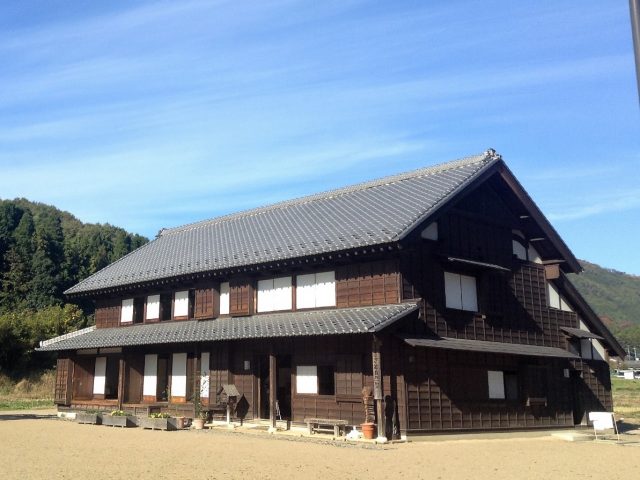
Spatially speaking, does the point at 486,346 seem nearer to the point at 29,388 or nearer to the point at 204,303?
the point at 204,303

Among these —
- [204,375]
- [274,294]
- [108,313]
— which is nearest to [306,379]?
[274,294]

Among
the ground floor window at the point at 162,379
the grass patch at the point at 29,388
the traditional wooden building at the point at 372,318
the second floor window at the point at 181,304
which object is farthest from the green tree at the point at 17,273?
the second floor window at the point at 181,304

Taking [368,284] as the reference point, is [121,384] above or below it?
below

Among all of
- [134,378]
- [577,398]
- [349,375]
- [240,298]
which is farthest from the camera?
[134,378]

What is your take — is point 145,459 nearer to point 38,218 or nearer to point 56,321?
point 56,321

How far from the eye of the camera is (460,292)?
19.7 meters

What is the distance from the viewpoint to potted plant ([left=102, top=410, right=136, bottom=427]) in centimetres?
1945

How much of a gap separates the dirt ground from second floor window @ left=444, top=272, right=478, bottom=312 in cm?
418

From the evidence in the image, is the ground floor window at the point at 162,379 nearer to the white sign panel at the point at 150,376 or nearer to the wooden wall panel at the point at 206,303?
the white sign panel at the point at 150,376

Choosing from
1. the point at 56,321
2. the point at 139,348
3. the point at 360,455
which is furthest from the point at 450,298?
the point at 56,321

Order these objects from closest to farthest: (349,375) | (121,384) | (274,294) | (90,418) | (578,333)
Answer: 1. (349,375)
2. (274,294)
3. (90,418)
4. (578,333)
5. (121,384)

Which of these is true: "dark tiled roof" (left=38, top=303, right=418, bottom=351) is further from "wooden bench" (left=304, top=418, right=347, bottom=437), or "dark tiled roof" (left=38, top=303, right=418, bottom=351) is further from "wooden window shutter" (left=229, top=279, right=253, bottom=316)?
"wooden bench" (left=304, top=418, right=347, bottom=437)

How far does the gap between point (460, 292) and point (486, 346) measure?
1.97 m

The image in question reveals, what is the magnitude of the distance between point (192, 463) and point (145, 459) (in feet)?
3.72
